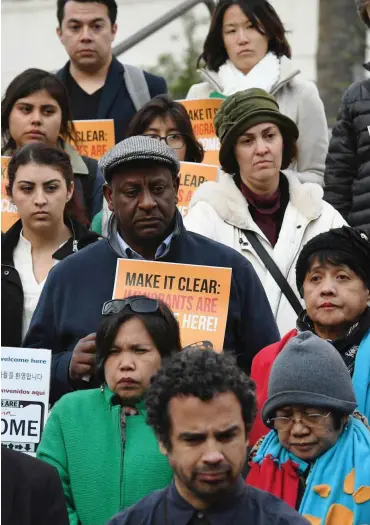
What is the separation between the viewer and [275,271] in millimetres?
8938

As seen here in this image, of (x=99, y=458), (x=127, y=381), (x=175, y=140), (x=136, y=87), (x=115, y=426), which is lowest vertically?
(x=99, y=458)

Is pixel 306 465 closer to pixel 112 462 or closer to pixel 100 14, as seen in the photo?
pixel 112 462

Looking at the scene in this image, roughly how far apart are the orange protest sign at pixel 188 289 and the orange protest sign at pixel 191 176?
1.99m

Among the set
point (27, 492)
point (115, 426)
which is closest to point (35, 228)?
point (115, 426)

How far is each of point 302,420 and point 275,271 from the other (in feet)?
6.27

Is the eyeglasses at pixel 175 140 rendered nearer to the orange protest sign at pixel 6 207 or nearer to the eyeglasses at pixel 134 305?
the orange protest sign at pixel 6 207

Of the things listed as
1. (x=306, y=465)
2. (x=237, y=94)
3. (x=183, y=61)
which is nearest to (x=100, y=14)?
(x=237, y=94)

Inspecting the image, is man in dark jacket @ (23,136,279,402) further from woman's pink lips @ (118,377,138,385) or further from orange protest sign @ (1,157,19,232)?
orange protest sign @ (1,157,19,232)

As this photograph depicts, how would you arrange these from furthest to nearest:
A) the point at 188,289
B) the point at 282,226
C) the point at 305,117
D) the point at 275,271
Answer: the point at 305,117 < the point at 282,226 < the point at 275,271 < the point at 188,289

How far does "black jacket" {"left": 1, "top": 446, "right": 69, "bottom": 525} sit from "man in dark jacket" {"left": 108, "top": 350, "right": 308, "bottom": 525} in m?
0.27

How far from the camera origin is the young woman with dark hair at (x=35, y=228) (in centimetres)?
897

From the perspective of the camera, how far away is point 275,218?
919 centimetres

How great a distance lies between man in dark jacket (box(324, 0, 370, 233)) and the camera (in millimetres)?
9844

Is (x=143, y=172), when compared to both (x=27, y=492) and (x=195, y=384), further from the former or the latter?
(x=27, y=492)
